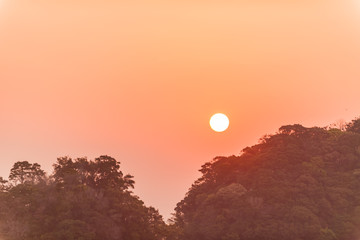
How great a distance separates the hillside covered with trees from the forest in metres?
0.12

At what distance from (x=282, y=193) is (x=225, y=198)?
6941 mm

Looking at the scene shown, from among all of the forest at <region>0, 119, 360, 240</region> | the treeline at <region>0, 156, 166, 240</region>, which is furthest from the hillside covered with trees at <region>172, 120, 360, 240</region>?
the treeline at <region>0, 156, 166, 240</region>

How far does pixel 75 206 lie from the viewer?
3593 inches

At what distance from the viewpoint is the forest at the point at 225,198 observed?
8956cm

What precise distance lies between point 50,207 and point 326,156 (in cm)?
4067

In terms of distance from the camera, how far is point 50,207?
90562 mm

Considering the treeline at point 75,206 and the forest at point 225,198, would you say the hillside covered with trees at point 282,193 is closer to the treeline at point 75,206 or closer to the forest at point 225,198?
the forest at point 225,198

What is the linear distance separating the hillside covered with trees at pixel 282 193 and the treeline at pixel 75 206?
25.9ft

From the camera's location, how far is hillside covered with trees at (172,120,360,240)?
104 metres

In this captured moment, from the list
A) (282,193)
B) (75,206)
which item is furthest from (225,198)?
(75,206)

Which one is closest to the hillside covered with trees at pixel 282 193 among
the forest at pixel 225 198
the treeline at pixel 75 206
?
the forest at pixel 225 198

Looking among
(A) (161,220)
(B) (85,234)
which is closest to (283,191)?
(A) (161,220)

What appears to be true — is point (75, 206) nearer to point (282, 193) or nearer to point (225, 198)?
point (225, 198)

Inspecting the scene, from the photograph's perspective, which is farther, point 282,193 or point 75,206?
point 282,193
